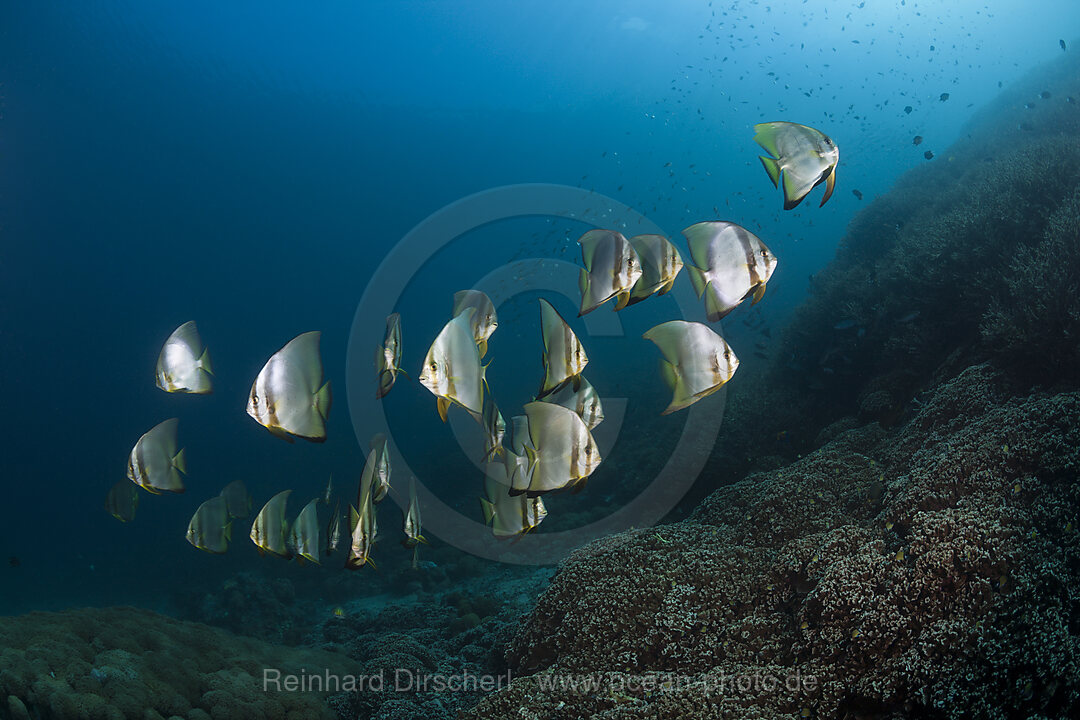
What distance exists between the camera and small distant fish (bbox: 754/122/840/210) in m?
2.39

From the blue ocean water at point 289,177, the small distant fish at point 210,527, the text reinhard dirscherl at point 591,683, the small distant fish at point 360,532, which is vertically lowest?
the text reinhard dirscherl at point 591,683

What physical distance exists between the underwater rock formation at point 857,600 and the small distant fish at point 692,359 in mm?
1213

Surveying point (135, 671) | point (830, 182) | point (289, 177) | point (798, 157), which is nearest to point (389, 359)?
point (798, 157)

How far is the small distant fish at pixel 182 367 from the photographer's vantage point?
11.0 ft

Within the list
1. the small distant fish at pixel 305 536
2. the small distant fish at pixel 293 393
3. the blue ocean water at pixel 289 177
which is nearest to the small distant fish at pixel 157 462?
the small distant fish at pixel 305 536

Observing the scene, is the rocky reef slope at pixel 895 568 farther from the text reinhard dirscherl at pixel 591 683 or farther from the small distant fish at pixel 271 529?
the small distant fish at pixel 271 529

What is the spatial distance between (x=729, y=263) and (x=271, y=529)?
340cm

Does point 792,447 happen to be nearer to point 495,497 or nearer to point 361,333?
point 495,497

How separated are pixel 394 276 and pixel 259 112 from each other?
2256 centimetres

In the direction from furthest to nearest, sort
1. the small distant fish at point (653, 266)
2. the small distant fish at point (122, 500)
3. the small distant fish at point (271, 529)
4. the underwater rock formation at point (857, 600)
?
the small distant fish at point (122, 500)
the small distant fish at point (271, 529)
the small distant fish at point (653, 266)
the underwater rock formation at point (857, 600)

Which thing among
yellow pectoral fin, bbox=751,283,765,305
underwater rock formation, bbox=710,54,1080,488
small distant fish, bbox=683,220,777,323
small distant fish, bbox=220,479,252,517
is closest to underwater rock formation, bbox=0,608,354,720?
small distant fish, bbox=220,479,252,517

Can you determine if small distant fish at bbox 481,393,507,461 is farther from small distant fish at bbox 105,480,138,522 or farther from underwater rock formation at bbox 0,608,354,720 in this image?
small distant fish at bbox 105,480,138,522

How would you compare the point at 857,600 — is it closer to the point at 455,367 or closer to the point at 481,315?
the point at 455,367

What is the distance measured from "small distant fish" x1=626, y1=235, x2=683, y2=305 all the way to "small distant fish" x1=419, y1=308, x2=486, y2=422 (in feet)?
3.04
